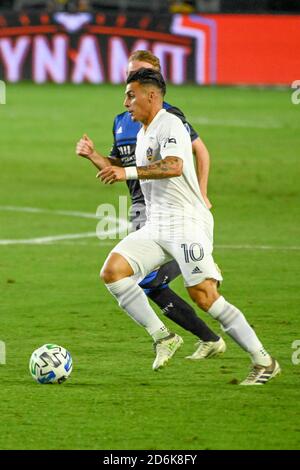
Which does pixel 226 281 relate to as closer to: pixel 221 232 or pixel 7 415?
pixel 221 232

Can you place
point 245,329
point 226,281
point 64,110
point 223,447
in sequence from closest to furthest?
point 223,447
point 245,329
point 226,281
point 64,110

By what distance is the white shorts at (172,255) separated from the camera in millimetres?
9203

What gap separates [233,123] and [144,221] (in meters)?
21.3

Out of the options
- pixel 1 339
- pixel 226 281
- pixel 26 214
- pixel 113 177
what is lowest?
pixel 26 214

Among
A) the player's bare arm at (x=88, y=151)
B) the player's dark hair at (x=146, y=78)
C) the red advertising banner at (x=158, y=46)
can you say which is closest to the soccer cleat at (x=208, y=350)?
the player's bare arm at (x=88, y=151)

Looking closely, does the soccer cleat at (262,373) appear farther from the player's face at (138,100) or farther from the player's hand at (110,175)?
the player's face at (138,100)

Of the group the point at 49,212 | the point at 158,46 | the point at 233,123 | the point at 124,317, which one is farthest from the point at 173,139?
the point at 158,46

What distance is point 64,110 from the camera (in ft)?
111

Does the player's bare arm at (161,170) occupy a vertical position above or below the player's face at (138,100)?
below

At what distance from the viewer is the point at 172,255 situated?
9.41m

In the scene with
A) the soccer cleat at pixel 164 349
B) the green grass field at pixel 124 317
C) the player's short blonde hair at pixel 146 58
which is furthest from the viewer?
the player's short blonde hair at pixel 146 58

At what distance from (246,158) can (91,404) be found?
57.3ft

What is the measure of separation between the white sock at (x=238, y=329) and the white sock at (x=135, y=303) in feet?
2.23

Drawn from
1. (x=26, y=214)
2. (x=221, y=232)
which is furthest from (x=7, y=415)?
(x=26, y=214)
